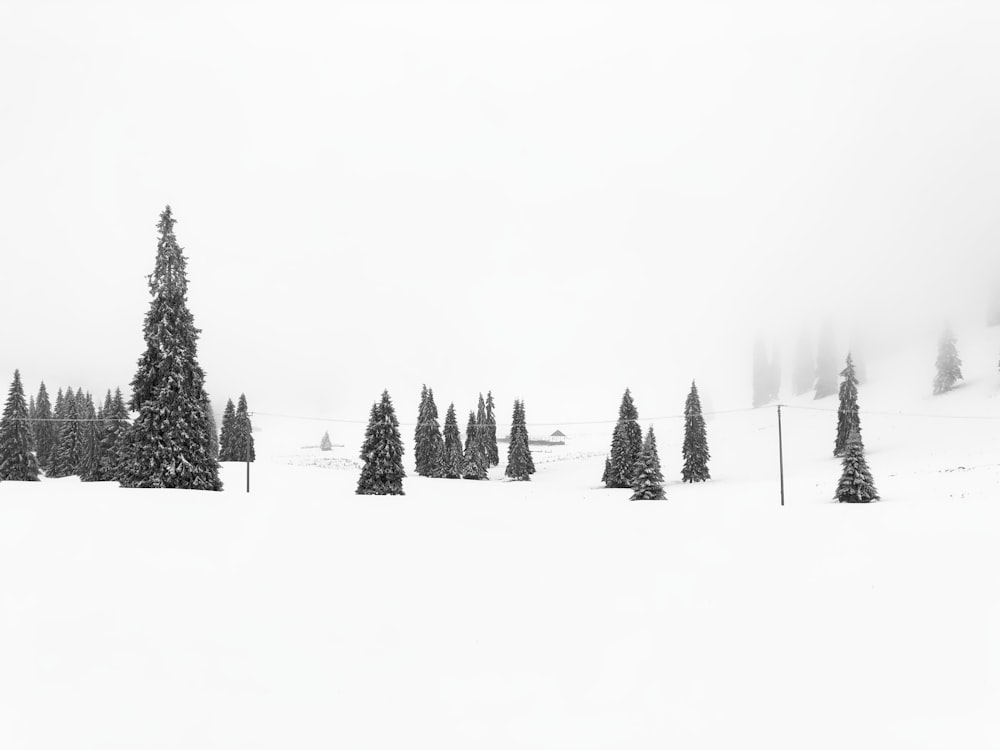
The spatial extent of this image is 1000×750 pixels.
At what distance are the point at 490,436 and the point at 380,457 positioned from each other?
5375 cm

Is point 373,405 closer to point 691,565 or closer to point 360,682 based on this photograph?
point 691,565

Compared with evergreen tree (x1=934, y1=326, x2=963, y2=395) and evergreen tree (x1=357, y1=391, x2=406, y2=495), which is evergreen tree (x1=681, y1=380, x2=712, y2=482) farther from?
evergreen tree (x1=934, y1=326, x2=963, y2=395)

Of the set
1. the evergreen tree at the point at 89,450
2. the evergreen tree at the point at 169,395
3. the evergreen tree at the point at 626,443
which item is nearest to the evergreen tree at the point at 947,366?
the evergreen tree at the point at 626,443

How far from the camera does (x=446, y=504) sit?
32.0 metres

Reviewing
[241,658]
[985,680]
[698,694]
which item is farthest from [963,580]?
[241,658]

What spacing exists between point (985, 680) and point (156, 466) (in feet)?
104

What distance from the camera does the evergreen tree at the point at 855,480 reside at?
2845 cm

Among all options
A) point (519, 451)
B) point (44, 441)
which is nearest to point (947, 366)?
point (519, 451)

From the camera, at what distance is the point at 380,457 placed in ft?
125

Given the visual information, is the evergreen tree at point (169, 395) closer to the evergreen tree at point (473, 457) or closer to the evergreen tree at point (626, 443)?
the evergreen tree at point (626, 443)

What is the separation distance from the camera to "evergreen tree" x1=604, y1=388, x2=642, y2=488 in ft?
182

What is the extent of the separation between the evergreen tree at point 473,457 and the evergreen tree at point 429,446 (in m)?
4.56

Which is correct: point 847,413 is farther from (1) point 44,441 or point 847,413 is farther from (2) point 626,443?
(1) point 44,441

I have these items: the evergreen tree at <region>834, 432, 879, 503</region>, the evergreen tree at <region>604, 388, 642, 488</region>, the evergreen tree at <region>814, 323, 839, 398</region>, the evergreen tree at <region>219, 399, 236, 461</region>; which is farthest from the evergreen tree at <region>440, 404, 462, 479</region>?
the evergreen tree at <region>814, 323, 839, 398</region>
